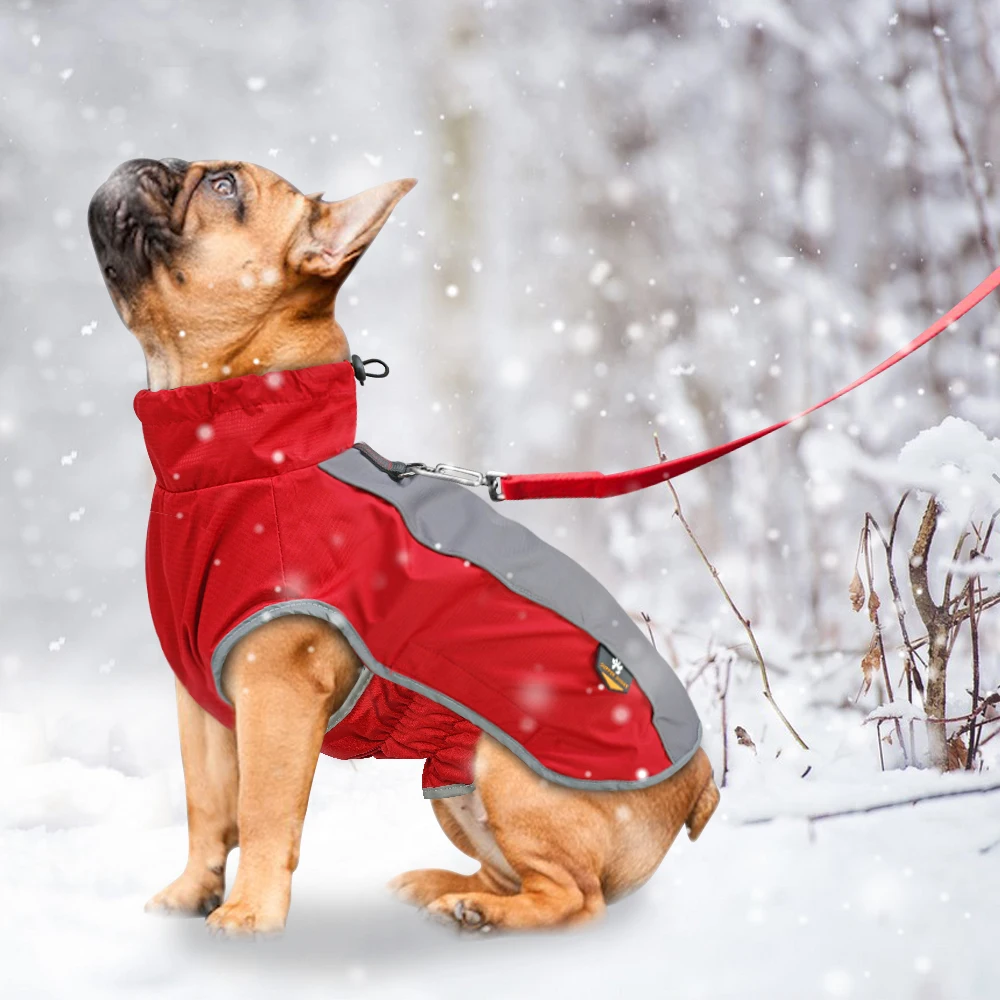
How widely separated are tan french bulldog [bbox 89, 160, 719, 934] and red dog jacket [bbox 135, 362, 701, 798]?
2.7 inches

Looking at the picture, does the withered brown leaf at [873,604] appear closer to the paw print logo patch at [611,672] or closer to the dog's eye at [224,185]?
the paw print logo patch at [611,672]

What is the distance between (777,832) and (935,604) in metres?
0.99

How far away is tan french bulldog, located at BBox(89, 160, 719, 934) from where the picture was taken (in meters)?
2.33

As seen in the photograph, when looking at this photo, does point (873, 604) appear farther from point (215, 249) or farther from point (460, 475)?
point (215, 249)

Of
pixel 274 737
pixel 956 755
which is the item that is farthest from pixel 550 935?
pixel 956 755

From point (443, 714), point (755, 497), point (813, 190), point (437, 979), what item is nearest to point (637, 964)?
point (437, 979)

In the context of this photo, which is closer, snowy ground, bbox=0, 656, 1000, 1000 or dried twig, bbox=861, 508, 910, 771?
snowy ground, bbox=0, 656, 1000, 1000

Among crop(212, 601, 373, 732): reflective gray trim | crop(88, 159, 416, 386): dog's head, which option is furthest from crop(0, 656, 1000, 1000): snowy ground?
crop(88, 159, 416, 386): dog's head

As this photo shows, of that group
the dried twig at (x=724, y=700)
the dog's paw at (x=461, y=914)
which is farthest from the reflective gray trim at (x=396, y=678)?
the dried twig at (x=724, y=700)

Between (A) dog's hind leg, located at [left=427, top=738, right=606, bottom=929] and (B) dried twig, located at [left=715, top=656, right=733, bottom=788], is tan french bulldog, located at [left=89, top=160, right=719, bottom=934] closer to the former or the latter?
(A) dog's hind leg, located at [left=427, top=738, right=606, bottom=929]

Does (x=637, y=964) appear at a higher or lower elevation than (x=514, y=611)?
lower

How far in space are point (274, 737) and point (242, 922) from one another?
0.34 metres

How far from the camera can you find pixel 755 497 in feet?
15.7

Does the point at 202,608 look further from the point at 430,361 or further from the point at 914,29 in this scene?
the point at 914,29
